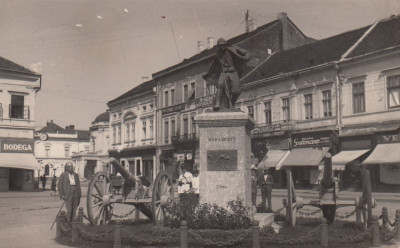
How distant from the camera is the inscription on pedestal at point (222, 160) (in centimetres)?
991

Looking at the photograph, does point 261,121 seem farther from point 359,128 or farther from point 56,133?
point 56,133

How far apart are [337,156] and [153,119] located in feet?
82.9

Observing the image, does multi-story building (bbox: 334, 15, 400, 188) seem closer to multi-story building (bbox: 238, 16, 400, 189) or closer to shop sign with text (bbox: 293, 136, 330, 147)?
multi-story building (bbox: 238, 16, 400, 189)

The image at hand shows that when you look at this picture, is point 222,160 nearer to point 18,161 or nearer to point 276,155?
point 276,155

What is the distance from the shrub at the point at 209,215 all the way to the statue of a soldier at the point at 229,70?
224 centimetres

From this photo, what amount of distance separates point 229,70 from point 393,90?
60.0 ft

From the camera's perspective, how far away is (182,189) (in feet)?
51.0

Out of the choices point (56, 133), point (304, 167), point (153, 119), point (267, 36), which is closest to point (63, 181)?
point (304, 167)

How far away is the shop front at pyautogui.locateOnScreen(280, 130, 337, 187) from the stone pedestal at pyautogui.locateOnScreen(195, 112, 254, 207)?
68.3 feet

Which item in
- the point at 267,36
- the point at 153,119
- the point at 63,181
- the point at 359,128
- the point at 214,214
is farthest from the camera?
the point at 153,119

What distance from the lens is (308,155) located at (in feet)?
103

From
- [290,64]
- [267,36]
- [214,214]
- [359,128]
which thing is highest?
Answer: [267,36]

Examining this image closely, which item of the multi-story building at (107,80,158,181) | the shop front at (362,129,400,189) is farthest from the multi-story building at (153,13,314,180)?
the shop front at (362,129,400,189)

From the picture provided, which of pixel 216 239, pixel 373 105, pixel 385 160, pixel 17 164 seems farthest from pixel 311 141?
pixel 216 239
